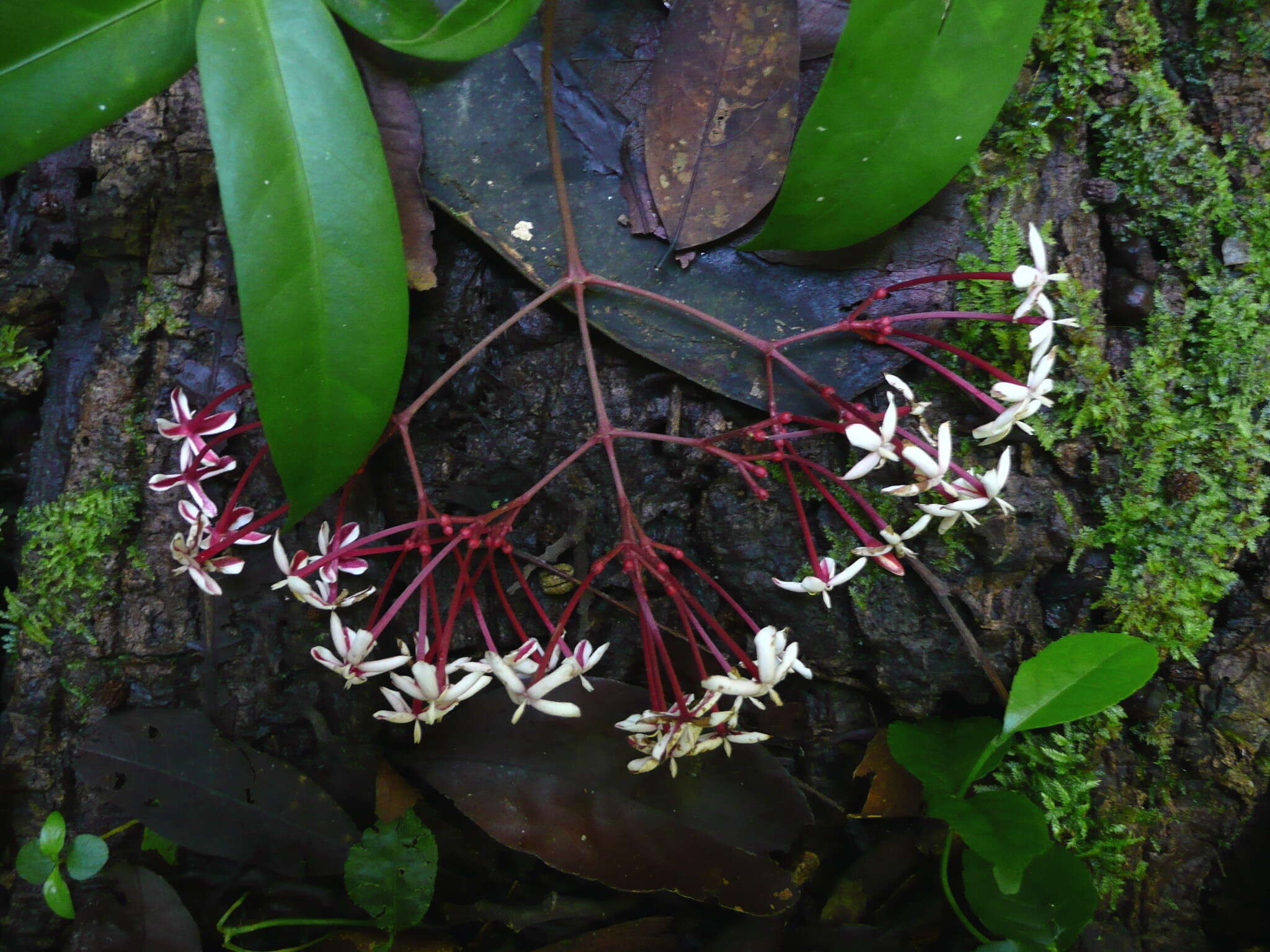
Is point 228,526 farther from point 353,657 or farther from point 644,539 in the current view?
point 644,539

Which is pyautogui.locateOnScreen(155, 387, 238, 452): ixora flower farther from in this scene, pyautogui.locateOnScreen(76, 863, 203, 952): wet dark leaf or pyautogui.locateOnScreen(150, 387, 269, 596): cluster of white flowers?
pyautogui.locateOnScreen(76, 863, 203, 952): wet dark leaf

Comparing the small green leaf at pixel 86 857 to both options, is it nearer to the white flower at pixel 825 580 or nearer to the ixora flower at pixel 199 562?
the ixora flower at pixel 199 562

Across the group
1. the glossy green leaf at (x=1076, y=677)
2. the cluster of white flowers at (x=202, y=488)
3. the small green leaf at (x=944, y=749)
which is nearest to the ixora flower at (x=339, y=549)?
the cluster of white flowers at (x=202, y=488)

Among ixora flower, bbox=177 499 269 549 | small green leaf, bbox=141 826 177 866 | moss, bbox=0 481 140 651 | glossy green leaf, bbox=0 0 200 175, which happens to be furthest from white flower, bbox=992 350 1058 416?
small green leaf, bbox=141 826 177 866

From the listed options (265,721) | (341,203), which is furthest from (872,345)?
(265,721)

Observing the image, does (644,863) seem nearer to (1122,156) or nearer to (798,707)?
(798,707)

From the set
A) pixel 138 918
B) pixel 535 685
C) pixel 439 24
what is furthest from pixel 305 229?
pixel 138 918
